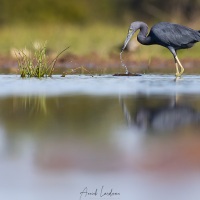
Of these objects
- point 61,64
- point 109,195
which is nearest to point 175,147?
point 109,195

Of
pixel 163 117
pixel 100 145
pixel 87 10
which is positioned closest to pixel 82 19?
pixel 87 10

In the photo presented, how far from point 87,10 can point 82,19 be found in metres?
1.46

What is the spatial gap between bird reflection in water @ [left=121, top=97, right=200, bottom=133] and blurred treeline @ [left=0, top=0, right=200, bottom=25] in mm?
21726

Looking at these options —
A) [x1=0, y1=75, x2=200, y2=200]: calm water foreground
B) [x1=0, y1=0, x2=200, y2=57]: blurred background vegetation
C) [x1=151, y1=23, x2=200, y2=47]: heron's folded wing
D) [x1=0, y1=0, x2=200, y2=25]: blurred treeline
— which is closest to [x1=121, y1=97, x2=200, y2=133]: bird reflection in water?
[x1=0, y1=75, x2=200, y2=200]: calm water foreground

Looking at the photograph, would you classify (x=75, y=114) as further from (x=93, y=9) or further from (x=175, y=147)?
(x=93, y=9)

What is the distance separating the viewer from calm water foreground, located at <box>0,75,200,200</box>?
546 centimetres

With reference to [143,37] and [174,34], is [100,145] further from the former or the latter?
[143,37]

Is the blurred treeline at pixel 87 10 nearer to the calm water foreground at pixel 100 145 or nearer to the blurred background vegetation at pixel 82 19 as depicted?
the blurred background vegetation at pixel 82 19

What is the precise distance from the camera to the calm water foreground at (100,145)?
5.46 meters

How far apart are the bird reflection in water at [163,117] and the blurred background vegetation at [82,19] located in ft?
44.7

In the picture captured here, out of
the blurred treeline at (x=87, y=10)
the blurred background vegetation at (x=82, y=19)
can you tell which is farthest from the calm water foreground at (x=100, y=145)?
the blurred treeline at (x=87, y=10)

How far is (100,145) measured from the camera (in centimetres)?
700

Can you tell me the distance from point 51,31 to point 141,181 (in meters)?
22.6

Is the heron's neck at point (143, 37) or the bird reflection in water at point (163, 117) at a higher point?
the heron's neck at point (143, 37)
